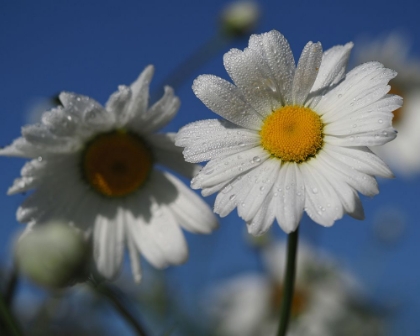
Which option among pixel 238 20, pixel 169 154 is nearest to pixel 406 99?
pixel 238 20

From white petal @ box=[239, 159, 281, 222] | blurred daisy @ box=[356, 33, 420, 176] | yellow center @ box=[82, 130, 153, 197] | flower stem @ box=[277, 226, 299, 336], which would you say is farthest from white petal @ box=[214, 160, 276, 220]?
blurred daisy @ box=[356, 33, 420, 176]

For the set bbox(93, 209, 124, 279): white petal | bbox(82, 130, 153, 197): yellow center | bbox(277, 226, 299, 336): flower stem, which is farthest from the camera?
bbox(82, 130, 153, 197): yellow center

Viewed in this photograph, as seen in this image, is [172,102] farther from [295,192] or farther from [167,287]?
[167,287]

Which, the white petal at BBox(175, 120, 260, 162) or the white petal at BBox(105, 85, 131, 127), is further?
the white petal at BBox(105, 85, 131, 127)

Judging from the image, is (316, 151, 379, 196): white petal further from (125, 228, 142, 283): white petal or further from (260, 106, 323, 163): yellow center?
(125, 228, 142, 283): white petal

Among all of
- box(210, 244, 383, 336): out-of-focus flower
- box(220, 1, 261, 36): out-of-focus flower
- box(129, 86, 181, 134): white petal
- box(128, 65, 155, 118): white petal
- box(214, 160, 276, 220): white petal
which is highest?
box(128, 65, 155, 118): white petal

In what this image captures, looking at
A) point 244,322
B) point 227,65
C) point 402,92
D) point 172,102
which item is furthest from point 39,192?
point 402,92

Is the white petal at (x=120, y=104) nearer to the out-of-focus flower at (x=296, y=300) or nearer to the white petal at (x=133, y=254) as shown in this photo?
the white petal at (x=133, y=254)
